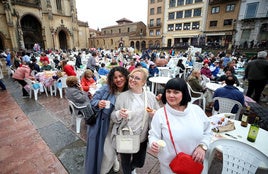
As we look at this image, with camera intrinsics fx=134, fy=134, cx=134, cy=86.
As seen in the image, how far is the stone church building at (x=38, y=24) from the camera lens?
1889cm

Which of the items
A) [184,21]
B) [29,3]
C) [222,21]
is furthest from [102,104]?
[184,21]

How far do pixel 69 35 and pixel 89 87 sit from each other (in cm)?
2699

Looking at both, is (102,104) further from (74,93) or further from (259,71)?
(259,71)

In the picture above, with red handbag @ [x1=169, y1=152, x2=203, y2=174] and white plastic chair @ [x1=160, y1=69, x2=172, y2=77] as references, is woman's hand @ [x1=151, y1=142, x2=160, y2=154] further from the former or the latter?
white plastic chair @ [x1=160, y1=69, x2=172, y2=77]

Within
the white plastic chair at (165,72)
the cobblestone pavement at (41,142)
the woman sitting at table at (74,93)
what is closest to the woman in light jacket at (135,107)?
the cobblestone pavement at (41,142)

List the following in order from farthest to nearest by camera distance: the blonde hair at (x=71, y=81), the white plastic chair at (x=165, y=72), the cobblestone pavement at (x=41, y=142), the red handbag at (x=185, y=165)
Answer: the white plastic chair at (x=165, y=72) < the blonde hair at (x=71, y=81) < the cobblestone pavement at (x=41, y=142) < the red handbag at (x=185, y=165)

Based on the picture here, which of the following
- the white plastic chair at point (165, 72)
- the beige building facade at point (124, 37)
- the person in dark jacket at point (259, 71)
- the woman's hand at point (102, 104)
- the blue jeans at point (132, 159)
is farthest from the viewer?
the beige building facade at point (124, 37)

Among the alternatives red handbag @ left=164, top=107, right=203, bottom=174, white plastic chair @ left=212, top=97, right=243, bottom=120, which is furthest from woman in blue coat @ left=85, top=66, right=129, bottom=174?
white plastic chair @ left=212, top=97, right=243, bottom=120

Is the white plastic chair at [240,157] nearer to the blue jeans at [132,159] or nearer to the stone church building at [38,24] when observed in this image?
the blue jeans at [132,159]

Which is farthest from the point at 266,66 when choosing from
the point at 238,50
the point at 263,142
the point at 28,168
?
the point at 238,50

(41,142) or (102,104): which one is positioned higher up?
(102,104)

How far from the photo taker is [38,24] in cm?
2353

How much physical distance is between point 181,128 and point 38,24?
30.4 metres

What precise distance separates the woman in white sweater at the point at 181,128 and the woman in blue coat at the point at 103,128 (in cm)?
57
